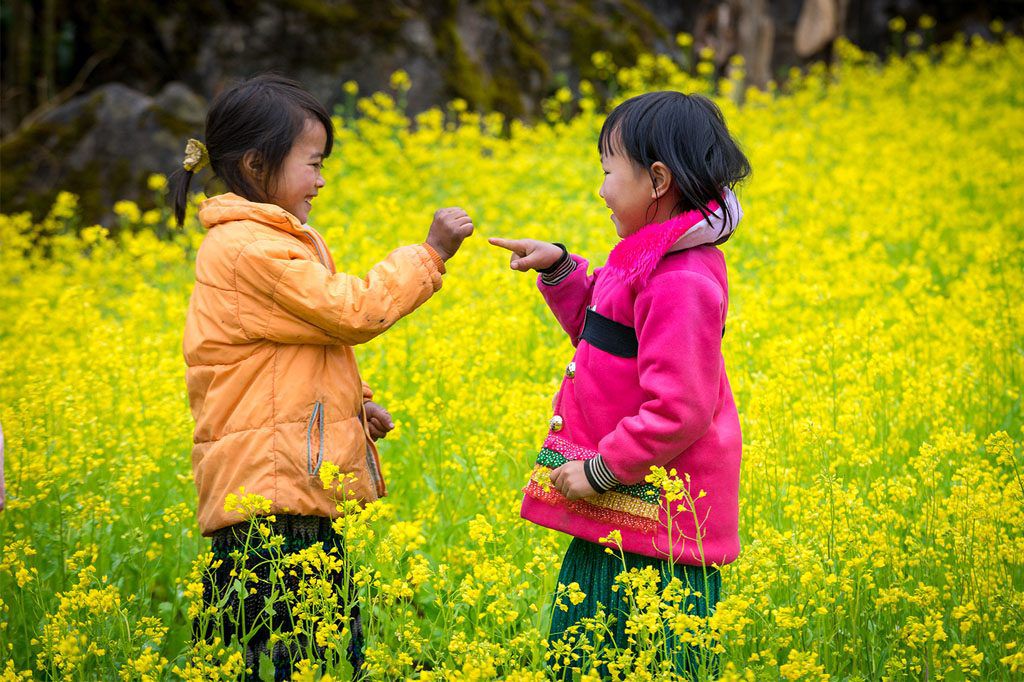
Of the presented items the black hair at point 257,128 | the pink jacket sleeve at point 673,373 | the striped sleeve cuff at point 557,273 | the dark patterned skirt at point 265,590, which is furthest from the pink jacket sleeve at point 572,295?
the dark patterned skirt at point 265,590

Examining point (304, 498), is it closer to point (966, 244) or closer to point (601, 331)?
point (601, 331)

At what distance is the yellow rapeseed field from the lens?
104 inches

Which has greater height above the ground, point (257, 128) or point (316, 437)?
point (257, 128)

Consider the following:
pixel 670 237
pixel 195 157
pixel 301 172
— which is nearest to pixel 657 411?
pixel 670 237

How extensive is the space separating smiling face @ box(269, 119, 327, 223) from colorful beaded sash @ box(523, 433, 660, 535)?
35.3 inches

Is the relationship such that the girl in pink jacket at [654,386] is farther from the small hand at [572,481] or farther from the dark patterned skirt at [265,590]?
the dark patterned skirt at [265,590]

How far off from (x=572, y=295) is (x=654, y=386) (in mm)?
541

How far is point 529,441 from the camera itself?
391 centimetres

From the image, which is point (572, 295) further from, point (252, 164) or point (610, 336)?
point (252, 164)

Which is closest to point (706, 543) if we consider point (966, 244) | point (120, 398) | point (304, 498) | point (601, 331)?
point (601, 331)

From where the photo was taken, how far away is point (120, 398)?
4441 millimetres

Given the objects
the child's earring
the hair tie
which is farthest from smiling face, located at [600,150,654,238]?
the hair tie

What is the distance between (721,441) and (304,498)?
1.05m

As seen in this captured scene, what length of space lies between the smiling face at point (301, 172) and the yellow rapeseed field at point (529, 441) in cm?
81
